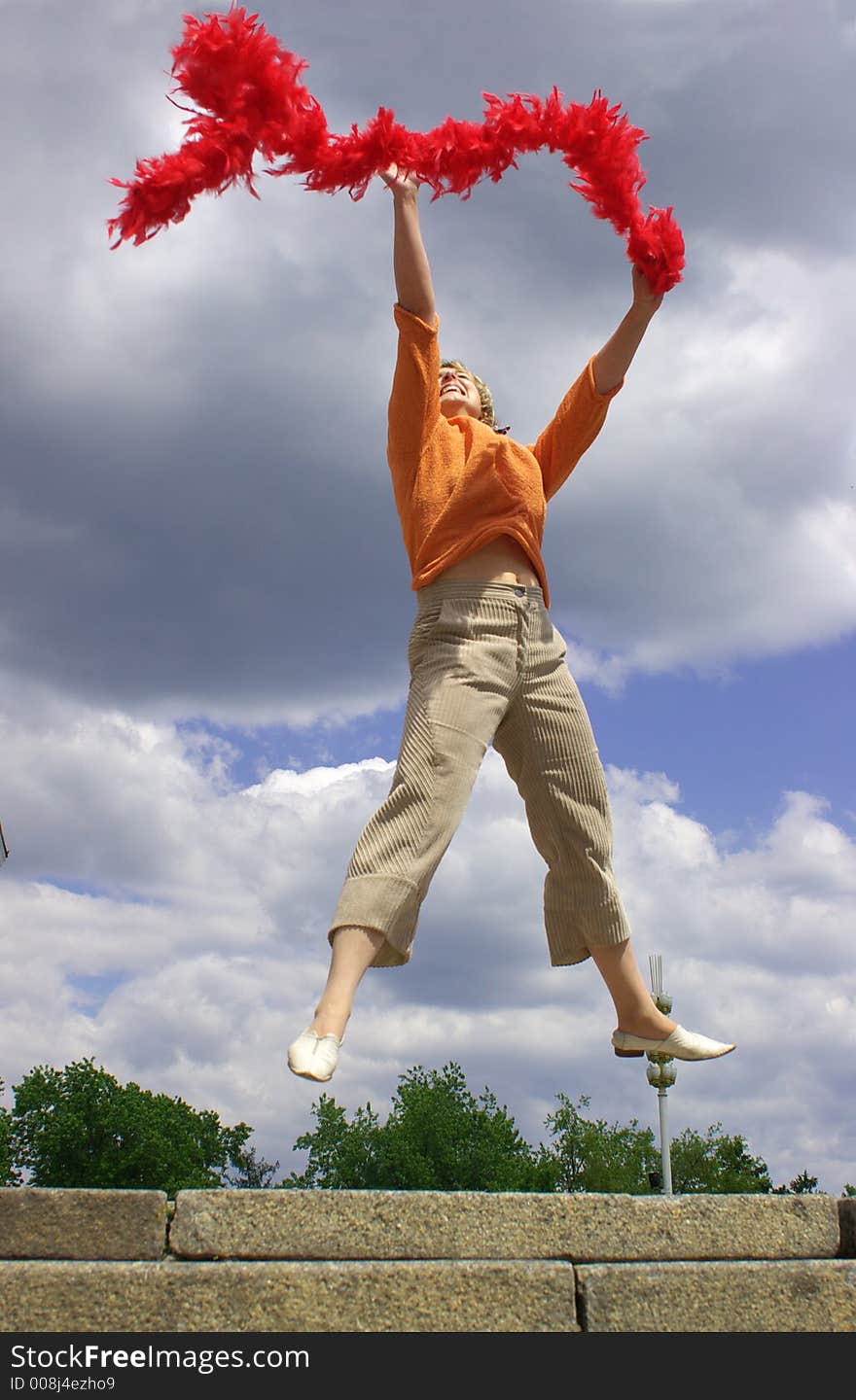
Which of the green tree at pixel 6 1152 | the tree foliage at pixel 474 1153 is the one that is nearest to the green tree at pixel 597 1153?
the tree foliage at pixel 474 1153

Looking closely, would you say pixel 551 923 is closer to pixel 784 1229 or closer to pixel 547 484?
pixel 784 1229

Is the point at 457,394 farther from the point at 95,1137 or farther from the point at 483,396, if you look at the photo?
the point at 95,1137

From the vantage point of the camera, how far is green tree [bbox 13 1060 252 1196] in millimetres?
34500

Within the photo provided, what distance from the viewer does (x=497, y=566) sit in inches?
200

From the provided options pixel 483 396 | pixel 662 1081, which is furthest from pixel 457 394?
pixel 662 1081

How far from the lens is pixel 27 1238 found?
12.1ft

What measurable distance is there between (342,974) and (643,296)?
314 cm

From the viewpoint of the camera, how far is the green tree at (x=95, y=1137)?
34500mm

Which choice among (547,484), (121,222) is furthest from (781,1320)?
(121,222)

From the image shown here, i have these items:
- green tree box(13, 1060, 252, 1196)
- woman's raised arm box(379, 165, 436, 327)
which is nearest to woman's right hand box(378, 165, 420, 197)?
woman's raised arm box(379, 165, 436, 327)

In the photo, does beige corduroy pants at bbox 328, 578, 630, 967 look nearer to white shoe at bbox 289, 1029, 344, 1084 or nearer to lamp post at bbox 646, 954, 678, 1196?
white shoe at bbox 289, 1029, 344, 1084

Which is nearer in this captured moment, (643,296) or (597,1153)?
(643,296)

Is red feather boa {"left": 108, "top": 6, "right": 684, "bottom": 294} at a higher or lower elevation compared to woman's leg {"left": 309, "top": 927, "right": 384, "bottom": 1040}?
higher

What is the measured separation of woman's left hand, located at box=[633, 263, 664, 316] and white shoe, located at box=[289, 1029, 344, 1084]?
332 cm
